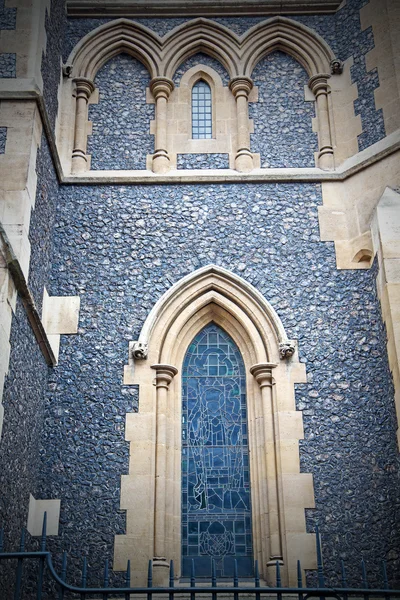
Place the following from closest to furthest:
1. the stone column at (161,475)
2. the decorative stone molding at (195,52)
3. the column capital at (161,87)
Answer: the stone column at (161,475) < the decorative stone molding at (195,52) < the column capital at (161,87)

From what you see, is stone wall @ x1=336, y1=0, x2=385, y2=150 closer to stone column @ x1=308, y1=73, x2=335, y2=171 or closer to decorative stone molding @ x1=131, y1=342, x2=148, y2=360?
stone column @ x1=308, y1=73, x2=335, y2=171

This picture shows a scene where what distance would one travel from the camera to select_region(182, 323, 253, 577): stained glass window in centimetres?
912

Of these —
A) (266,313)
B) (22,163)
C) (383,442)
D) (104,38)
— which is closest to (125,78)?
(104,38)

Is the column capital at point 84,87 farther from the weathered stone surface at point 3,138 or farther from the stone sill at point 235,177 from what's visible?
the weathered stone surface at point 3,138

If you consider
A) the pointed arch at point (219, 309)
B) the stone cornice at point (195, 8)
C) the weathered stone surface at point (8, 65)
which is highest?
the stone cornice at point (195, 8)

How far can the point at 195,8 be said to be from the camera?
12281 millimetres

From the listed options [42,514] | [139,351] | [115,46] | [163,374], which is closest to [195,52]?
[115,46]

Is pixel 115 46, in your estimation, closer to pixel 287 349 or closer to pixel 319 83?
pixel 319 83

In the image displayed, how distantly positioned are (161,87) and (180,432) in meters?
4.92

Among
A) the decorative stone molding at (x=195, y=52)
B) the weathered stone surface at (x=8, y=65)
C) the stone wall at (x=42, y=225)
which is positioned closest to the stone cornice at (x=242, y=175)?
the stone wall at (x=42, y=225)

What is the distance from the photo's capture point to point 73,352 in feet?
32.1

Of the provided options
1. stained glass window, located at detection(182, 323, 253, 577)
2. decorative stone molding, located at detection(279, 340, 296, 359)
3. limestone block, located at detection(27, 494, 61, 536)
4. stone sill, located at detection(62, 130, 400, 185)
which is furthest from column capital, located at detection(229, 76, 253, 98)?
limestone block, located at detection(27, 494, 61, 536)

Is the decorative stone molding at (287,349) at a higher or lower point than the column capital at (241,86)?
lower

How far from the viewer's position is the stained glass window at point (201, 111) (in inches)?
461
